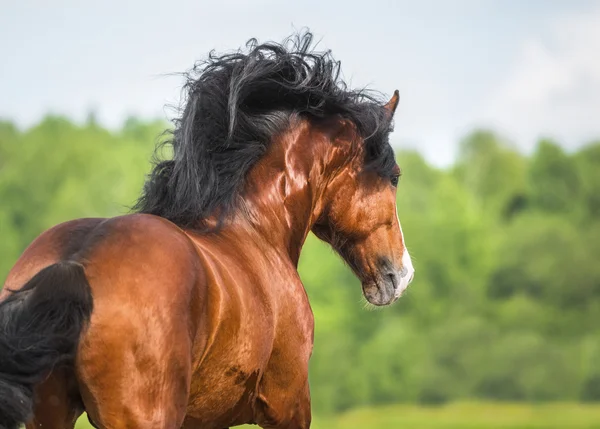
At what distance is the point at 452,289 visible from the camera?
204 ft

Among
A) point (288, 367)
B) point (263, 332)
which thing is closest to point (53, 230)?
point (263, 332)

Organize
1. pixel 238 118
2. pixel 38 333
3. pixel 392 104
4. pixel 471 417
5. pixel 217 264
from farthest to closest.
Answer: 1. pixel 471 417
2. pixel 392 104
3. pixel 238 118
4. pixel 217 264
5. pixel 38 333

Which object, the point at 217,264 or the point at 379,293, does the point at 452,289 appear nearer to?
the point at 379,293

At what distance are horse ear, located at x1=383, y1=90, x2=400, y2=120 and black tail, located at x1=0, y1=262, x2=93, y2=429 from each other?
2.99m

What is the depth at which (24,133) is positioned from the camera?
7912 cm

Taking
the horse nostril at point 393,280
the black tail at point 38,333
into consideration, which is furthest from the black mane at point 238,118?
the black tail at point 38,333

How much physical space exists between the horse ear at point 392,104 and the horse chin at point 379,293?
3.46 feet

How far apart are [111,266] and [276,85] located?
219 cm

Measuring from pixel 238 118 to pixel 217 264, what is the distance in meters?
1.29

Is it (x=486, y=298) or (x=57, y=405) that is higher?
(x=57, y=405)

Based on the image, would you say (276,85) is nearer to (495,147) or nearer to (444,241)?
(444,241)

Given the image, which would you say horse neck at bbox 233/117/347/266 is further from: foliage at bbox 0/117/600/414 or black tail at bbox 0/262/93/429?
foliage at bbox 0/117/600/414

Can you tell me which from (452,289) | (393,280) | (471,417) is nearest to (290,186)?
(393,280)

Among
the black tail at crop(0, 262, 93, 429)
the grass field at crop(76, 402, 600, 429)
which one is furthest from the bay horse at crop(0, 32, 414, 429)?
the grass field at crop(76, 402, 600, 429)
